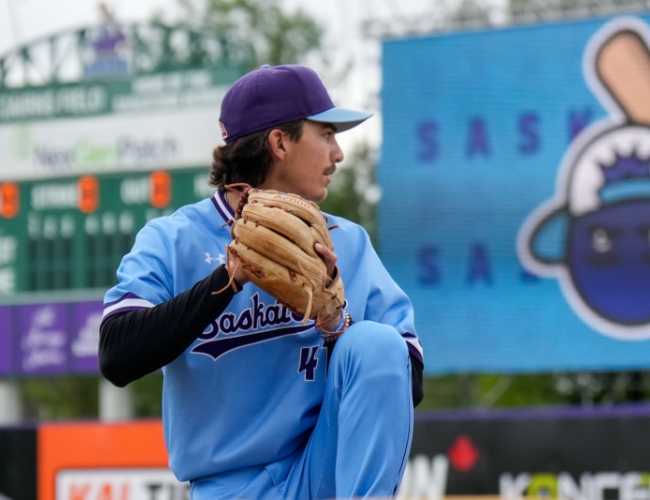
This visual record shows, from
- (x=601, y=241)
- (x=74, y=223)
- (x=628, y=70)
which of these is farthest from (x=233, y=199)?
(x=74, y=223)

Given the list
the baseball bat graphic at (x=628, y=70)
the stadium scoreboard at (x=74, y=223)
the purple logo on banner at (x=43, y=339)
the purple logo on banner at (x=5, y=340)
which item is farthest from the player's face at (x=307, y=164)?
the purple logo on banner at (x=5, y=340)

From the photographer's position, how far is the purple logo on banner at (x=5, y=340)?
37.3ft

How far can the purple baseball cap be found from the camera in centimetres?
279

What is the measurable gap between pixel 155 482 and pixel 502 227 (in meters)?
5.11

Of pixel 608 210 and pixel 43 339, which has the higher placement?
pixel 608 210

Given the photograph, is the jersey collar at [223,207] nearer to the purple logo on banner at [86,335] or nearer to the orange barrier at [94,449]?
the orange barrier at [94,449]

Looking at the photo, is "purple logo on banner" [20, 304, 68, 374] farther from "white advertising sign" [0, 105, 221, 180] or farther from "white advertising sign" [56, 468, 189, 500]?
"white advertising sign" [56, 468, 189, 500]

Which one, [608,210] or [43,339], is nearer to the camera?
[608,210]

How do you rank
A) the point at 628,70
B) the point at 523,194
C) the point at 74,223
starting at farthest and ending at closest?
the point at 74,223, the point at 523,194, the point at 628,70

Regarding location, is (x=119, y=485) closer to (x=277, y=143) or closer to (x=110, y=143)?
(x=277, y=143)

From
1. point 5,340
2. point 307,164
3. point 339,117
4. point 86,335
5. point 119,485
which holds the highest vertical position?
point 339,117

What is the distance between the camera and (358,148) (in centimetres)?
2277

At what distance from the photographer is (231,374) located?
2.76 meters

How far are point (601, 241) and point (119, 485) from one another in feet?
17.4
